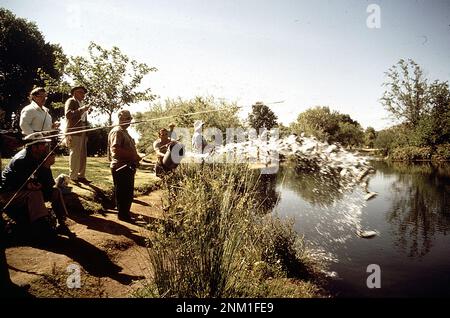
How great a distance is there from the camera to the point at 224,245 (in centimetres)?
299

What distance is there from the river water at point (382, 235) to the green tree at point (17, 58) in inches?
1038

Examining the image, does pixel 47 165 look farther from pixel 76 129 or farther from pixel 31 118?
pixel 76 129

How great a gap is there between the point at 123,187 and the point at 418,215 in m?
10.8

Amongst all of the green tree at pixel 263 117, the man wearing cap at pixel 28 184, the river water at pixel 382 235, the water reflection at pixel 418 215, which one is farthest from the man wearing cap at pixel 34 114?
the green tree at pixel 263 117

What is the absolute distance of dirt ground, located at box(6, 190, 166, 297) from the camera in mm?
3111

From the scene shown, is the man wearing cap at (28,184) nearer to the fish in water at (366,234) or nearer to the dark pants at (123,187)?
the dark pants at (123,187)

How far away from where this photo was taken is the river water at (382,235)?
534cm

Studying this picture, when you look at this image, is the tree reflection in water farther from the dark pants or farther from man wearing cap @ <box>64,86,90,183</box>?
man wearing cap @ <box>64,86,90,183</box>

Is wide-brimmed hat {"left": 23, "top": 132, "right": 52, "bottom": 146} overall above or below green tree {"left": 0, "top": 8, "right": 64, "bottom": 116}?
below

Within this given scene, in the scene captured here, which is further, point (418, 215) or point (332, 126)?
point (332, 126)

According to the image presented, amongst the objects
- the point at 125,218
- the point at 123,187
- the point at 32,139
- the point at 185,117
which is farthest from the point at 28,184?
the point at 185,117

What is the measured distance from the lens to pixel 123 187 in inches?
202

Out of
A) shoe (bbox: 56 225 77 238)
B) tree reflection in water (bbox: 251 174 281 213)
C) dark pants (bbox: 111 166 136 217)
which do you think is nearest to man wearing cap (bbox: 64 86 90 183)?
dark pants (bbox: 111 166 136 217)

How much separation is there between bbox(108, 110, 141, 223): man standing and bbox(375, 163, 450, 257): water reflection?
7.11m
